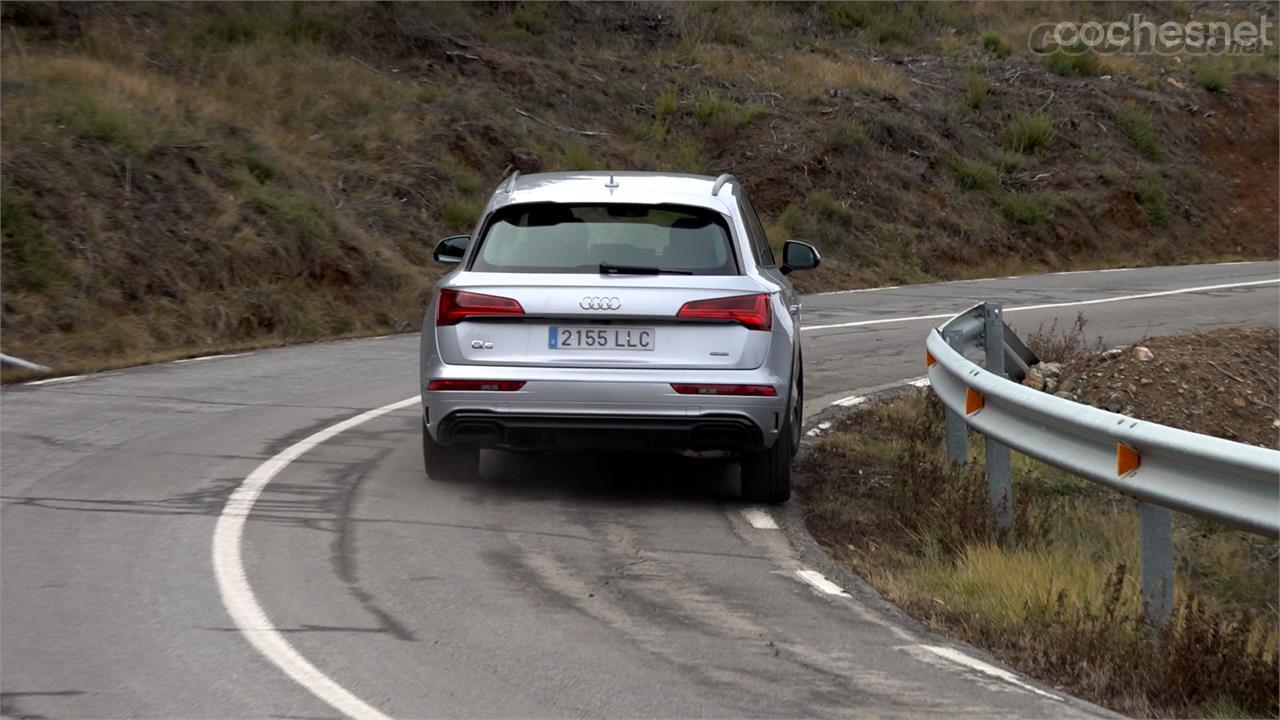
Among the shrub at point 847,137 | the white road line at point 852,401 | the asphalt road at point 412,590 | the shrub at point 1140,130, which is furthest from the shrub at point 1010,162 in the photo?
the asphalt road at point 412,590

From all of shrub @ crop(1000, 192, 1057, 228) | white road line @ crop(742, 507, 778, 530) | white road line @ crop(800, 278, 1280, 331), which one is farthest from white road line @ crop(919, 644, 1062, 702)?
shrub @ crop(1000, 192, 1057, 228)

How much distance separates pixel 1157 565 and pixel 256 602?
11.5ft

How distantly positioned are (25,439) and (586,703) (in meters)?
6.59

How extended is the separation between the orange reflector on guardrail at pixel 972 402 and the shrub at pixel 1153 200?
25.6 m

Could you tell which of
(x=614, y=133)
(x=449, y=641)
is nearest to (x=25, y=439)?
(x=449, y=641)

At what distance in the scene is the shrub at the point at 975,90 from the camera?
34844 mm

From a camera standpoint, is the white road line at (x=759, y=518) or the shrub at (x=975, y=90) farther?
the shrub at (x=975, y=90)

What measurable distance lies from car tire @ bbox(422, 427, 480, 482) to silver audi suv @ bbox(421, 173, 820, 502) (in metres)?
0.48

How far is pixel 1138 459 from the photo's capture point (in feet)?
19.9

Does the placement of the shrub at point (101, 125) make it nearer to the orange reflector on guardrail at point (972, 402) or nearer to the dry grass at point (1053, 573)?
the dry grass at point (1053, 573)

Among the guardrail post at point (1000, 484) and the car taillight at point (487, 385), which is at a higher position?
the car taillight at point (487, 385)

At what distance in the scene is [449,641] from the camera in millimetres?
6141

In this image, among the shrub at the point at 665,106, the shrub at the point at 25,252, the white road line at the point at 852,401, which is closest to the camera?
the white road line at the point at 852,401

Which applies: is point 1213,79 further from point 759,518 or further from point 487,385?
point 487,385
